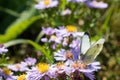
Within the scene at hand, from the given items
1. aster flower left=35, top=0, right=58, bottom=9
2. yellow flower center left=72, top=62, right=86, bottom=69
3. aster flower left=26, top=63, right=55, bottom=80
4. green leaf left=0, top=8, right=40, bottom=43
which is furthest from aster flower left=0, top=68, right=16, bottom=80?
green leaf left=0, top=8, right=40, bottom=43

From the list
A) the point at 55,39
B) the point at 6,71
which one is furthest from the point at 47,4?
the point at 6,71

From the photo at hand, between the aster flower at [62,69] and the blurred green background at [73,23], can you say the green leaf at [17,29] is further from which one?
the aster flower at [62,69]

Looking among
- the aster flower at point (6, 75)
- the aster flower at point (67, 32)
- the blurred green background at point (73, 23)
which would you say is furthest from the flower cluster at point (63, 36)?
the aster flower at point (6, 75)

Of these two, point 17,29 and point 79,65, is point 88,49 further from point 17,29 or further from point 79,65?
point 17,29

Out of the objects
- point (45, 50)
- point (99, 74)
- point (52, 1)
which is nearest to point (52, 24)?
point (52, 1)

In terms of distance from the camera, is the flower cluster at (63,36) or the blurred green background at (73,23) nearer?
the flower cluster at (63,36)

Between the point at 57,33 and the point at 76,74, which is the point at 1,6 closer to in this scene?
the point at 57,33

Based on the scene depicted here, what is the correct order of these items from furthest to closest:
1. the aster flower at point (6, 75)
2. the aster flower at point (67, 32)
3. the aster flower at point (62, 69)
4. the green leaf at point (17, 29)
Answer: the green leaf at point (17, 29)
the aster flower at point (67, 32)
the aster flower at point (6, 75)
the aster flower at point (62, 69)

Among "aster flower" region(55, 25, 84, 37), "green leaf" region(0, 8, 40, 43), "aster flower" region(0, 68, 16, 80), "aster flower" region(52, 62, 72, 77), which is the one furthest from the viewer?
"green leaf" region(0, 8, 40, 43)

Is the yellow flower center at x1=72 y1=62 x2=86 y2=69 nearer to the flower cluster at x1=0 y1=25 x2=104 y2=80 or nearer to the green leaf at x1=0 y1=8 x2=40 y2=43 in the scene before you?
the flower cluster at x1=0 y1=25 x2=104 y2=80
